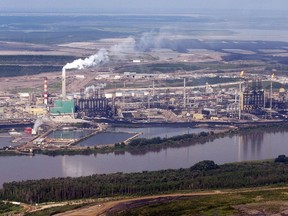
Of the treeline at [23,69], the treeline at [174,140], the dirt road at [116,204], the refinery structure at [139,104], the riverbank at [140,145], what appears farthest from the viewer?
the treeline at [23,69]

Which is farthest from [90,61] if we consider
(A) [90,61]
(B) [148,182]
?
(B) [148,182]

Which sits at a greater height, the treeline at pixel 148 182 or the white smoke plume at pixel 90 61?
the white smoke plume at pixel 90 61

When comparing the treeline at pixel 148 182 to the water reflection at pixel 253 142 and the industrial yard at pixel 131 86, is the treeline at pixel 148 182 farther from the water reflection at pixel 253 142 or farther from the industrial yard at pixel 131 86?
the industrial yard at pixel 131 86

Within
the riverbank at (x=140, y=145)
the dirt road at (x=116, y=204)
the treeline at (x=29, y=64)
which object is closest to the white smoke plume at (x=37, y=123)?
the riverbank at (x=140, y=145)

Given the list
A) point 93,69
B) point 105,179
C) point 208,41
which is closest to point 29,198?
point 105,179

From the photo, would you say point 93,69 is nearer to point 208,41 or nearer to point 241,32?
point 208,41

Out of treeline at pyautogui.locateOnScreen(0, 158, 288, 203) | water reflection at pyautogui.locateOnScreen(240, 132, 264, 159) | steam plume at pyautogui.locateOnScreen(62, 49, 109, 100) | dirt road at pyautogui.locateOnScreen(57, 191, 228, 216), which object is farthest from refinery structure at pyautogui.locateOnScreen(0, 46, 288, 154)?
dirt road at pyautogui.locateOnScreen(57, 191, 228, 216)
